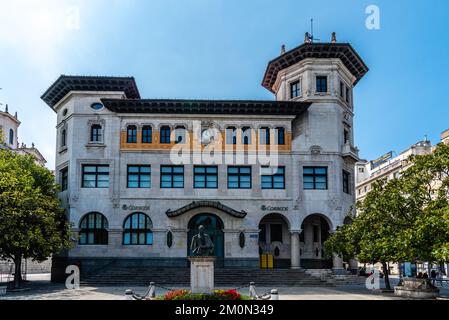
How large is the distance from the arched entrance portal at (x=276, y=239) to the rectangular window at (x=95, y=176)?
46.2 feet

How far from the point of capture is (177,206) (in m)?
42.4

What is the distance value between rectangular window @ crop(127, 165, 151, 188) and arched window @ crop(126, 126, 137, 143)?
2.28m

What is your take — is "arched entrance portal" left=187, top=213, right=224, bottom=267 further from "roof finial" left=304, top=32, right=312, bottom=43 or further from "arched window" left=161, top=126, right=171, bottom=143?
"roof finial" left=304, top=32, right=312, bottom=43

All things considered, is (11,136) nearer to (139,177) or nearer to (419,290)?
(139,177)

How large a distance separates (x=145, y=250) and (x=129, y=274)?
3.45 meters

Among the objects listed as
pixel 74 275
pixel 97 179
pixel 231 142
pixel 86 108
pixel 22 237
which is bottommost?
pixel 74 275

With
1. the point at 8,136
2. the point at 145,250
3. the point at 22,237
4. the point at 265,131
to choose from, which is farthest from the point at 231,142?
the point at 8,136

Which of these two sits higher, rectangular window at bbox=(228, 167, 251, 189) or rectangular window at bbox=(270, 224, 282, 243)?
rectangular window at bbox=(228, 167, 251, 189)

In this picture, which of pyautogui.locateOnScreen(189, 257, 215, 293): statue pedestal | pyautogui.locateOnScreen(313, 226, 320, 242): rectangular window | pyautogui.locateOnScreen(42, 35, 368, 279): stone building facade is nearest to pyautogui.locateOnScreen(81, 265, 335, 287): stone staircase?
→ pyautogui.locateOnScreen(42, 35, 368, 279): stone building facade

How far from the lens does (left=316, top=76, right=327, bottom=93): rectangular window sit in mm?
44781

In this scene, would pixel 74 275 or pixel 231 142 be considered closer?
pixel 74 275

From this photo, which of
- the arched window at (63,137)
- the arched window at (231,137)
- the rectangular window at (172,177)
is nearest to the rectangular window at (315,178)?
the arched window at (231,137)
